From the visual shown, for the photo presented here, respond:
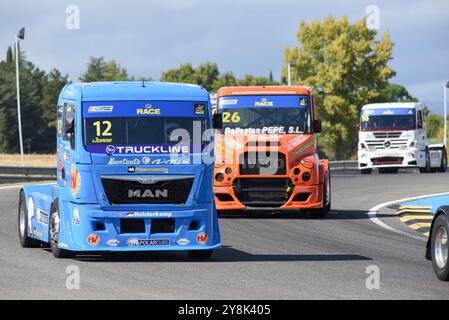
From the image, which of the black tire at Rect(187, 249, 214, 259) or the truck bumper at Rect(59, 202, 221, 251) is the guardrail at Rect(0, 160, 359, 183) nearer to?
the black tire at Rect(187, 249, 214, 259)

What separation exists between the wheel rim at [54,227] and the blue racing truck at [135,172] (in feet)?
0.07

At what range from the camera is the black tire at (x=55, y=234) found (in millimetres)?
15117

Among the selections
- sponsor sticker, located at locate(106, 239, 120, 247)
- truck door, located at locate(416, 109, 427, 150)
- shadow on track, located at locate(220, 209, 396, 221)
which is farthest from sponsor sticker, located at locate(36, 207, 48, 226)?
truck door, located at locate(416, 109, 427, 150)

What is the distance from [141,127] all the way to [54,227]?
184cm

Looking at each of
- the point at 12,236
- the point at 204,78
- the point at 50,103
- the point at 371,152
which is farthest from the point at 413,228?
the point at 204,78

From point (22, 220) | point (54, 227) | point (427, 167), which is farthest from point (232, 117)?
point (427, 167)

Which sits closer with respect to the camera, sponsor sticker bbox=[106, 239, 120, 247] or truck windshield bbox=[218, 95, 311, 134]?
sponsor sticker bbox=[106, 239, 120, 247]

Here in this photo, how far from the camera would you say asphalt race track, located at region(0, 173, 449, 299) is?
11.6 m

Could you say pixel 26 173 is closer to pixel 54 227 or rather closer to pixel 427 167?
pixel 427 167

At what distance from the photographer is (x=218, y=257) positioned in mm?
15469

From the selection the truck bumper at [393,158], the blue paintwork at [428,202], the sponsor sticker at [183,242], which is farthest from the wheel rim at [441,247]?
the truck bumper at [393,158]

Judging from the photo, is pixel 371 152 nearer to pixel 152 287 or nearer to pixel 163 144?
pixel 163 144

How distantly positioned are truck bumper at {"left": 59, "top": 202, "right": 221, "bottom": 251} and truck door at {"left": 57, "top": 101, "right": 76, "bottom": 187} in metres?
0.46

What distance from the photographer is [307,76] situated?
8762 cm
